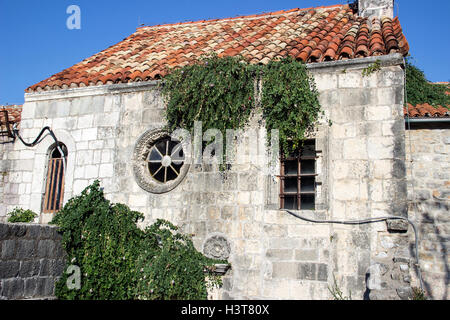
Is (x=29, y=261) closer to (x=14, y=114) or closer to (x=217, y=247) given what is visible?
(x=217, y=247)

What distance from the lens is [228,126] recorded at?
7.75 meters

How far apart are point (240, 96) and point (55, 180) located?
4.27 meters

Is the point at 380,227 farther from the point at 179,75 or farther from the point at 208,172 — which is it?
the point at 179,75

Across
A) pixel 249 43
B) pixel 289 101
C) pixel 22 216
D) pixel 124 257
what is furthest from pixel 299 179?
pixel 22 216

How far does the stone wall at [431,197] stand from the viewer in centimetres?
802

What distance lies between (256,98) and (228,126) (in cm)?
70

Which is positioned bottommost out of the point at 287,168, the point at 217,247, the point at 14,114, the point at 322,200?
the point at 217,247

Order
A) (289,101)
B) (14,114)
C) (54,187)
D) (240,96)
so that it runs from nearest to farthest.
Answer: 1. (289,101)
2. (240,96)
3. (54,187)
4. (14,114)

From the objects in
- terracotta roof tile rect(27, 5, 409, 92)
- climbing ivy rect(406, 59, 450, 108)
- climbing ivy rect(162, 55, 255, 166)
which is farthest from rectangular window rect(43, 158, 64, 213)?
climbing ivy rect(406, 59, 450, 108)

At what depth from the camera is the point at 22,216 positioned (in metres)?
8.66

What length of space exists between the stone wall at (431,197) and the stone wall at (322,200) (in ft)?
5.38

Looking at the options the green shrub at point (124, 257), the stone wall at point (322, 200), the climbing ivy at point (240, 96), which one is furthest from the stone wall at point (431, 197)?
the green shrub at point (124, 257)

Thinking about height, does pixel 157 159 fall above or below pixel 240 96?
below

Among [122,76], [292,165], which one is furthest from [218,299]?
[122,76]
